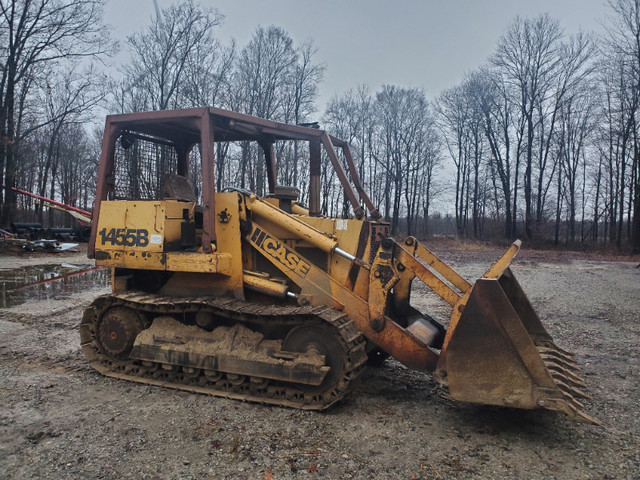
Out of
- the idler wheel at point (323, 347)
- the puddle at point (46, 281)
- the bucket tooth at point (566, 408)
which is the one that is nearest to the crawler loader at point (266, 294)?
the idler wheel at point (323, 347)

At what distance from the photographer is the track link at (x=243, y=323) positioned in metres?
4.15

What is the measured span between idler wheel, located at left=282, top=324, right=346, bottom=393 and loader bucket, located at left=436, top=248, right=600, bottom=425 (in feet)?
2.99

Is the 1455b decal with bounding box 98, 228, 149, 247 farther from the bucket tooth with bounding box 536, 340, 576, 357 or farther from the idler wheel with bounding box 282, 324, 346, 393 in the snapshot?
the bucket tooth with bounding box 536, 340, 576, 357

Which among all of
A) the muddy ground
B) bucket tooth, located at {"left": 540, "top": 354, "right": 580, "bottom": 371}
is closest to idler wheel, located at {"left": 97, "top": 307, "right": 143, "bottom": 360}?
the muddy ground

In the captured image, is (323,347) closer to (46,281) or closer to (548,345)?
(548,345)

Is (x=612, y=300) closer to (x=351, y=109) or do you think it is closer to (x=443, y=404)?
(x=443, y=404)

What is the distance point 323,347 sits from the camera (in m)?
4.25

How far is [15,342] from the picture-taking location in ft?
20.6

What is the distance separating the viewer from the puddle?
988cm

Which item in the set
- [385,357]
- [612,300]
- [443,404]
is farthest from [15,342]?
[612,300]

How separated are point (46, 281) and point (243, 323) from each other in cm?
1005

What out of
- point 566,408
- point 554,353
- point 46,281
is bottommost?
point 46,281

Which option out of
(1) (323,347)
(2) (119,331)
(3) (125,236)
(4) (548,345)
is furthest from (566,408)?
(3) (125,236)

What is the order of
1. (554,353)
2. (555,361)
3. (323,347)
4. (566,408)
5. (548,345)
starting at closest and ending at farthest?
1. (566,408)
2. (323,347)
3. (555,361)
4. (554,353)
5. (548,345)
